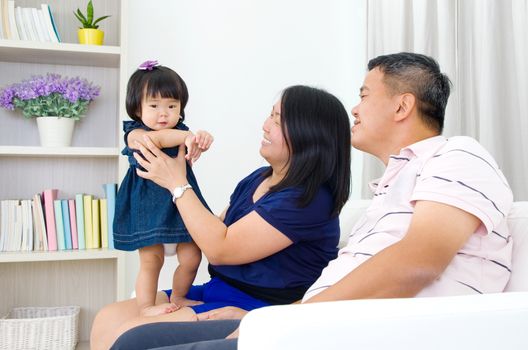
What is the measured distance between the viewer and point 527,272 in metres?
1.17

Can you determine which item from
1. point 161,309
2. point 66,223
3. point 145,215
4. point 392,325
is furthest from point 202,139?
point 66,223

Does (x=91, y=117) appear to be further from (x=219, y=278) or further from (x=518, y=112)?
(x=518, y=112)

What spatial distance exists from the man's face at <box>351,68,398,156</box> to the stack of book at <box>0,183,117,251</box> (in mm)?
1706

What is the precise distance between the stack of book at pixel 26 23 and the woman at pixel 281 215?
141 centimetres

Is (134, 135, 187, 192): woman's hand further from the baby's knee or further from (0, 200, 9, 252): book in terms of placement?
(0, 200, 9, 252): book

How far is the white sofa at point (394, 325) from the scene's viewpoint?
0.75 meters

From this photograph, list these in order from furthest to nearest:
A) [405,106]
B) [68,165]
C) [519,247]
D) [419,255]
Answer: [68,165]
[405,106]
[519,247]
[419,255]

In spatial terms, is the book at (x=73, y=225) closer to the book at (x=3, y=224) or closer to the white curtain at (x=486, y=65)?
the book at (x=3, y=224)

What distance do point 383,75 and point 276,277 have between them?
60 centimetres

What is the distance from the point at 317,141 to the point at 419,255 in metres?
0.63

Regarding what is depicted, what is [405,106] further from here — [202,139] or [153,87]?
[153,87]

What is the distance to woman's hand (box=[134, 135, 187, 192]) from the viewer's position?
170 centimetres

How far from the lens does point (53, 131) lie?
9.31 feet

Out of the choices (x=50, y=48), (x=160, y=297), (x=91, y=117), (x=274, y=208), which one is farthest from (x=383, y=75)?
(x=91, y=117)
